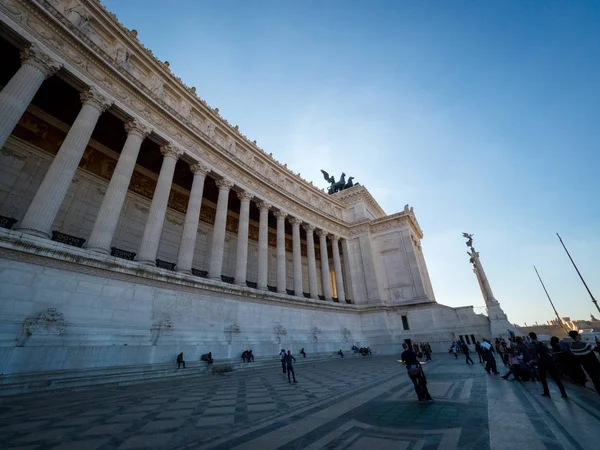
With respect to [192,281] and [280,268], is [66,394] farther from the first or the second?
[280,268]

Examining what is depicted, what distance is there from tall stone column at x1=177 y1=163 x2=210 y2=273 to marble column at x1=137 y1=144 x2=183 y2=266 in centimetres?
140

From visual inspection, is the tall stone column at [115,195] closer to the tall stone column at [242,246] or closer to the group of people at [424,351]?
the tall stone column at [242,246]

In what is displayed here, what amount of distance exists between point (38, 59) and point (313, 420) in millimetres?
18364

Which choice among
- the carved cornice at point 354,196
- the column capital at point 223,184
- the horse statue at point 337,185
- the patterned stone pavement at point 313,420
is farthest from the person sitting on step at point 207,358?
the horse statue at point 337,185

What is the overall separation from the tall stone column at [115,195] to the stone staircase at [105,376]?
16.7ft

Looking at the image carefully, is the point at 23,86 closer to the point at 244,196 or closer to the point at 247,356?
the point at 244,196

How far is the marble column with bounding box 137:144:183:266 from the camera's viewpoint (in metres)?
13.6

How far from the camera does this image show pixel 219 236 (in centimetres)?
1783

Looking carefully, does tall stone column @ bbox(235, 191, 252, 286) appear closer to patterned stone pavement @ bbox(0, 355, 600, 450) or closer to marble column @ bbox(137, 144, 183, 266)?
marble column @ bbox(137, 144, 183, 266)

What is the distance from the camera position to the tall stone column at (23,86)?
10.4 m

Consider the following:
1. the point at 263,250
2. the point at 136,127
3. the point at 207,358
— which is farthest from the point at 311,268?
the point at 136,127

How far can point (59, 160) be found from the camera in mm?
11750

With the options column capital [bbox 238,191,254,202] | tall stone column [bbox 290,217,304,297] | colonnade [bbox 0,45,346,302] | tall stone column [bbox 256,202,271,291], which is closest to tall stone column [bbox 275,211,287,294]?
colonnade [bbox 0,45,346,302]

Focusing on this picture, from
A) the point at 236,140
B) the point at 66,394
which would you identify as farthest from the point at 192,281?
the point at 236,140
